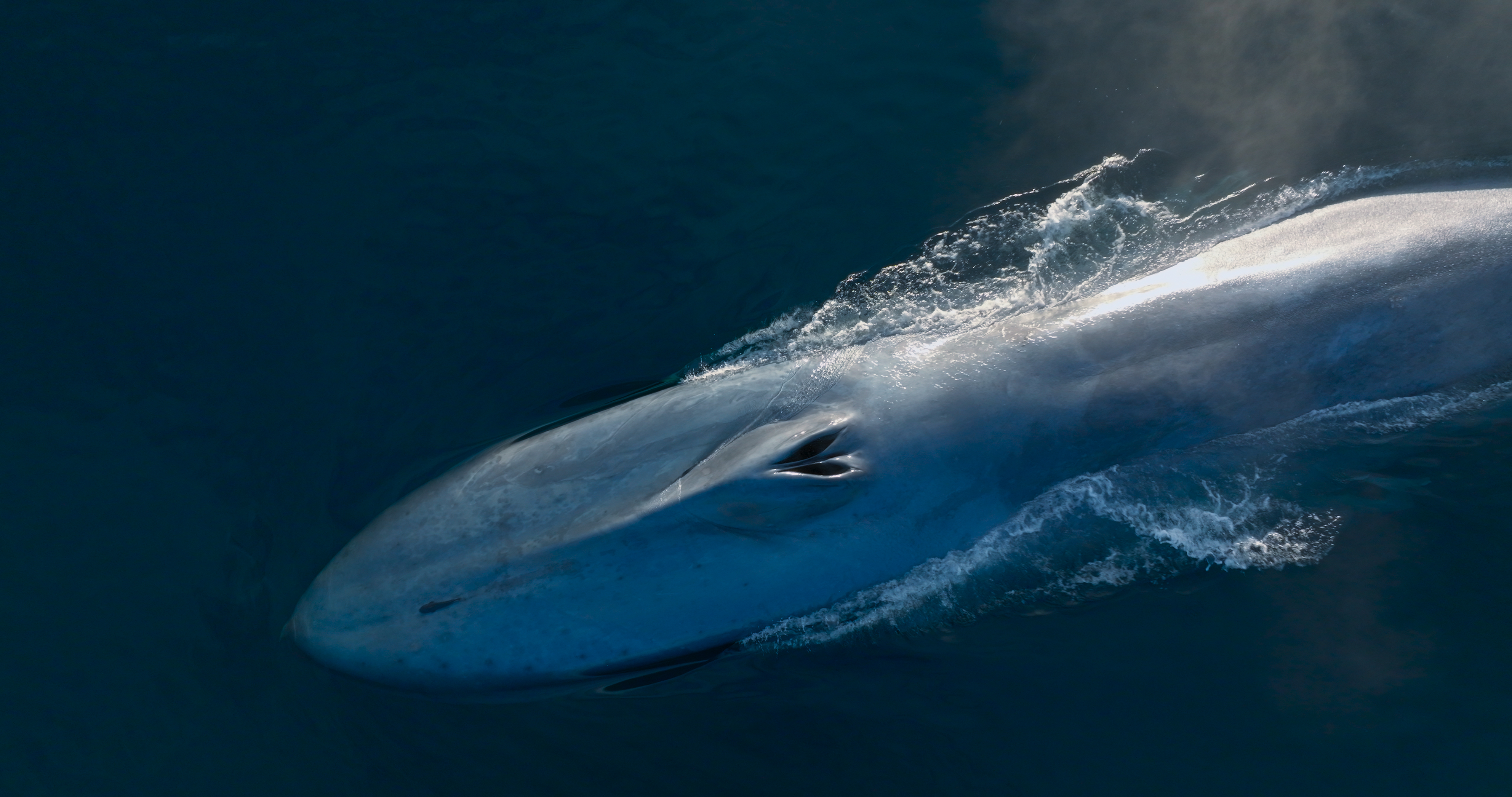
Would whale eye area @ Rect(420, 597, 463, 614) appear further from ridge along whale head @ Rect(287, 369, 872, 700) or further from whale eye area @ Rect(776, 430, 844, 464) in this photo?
whale eye area @ Rect(776, 430, 844, 464)

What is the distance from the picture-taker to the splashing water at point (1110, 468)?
8875mm

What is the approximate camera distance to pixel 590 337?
9789 millimetres

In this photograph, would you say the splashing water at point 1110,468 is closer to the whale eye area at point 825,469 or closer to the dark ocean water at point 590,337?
the dark ocean water at point 590,337

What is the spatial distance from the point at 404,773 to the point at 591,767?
2078mm

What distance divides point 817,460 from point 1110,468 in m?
3.32

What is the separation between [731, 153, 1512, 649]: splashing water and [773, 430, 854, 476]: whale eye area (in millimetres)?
1435

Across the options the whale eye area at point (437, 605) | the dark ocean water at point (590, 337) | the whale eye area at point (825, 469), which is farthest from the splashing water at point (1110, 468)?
the whale eye area at point (437, 605)

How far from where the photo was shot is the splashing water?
888 centimetres

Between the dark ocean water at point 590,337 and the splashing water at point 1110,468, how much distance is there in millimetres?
254

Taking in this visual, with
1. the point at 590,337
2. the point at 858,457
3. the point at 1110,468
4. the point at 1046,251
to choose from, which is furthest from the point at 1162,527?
the point at 590,337

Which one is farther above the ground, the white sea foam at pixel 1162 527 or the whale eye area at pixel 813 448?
the whale eye area at pixel 813 448

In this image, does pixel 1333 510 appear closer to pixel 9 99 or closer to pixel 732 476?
pixel 732 476

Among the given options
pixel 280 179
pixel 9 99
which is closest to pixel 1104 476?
pixel 280 179

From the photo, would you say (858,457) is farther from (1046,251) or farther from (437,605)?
(437,605)
